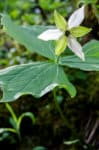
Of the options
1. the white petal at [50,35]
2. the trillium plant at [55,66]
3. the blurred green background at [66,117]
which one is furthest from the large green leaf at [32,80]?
the blurred green background at [66,117]

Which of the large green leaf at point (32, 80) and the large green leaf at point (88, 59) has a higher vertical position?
the large green leaf at point (88, 59)

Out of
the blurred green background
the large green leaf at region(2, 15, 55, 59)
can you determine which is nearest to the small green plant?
the blurred green background

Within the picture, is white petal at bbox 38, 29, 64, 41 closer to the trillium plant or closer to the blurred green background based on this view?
the trillium plant

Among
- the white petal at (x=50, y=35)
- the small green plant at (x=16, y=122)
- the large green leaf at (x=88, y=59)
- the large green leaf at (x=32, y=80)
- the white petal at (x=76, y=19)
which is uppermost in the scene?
the white petal at (x=76, y=19)

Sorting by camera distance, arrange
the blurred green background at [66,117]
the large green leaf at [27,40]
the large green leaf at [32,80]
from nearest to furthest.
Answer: the large green leaf at [32,80], the large green leaf at [27,40], the blurred green background at [66,117]

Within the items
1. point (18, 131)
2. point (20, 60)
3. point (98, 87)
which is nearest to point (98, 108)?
point (98, 87)

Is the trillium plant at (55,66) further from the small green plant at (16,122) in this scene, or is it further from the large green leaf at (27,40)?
the small green plant at (16,122)

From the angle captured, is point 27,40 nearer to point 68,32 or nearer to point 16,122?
point 68,32
